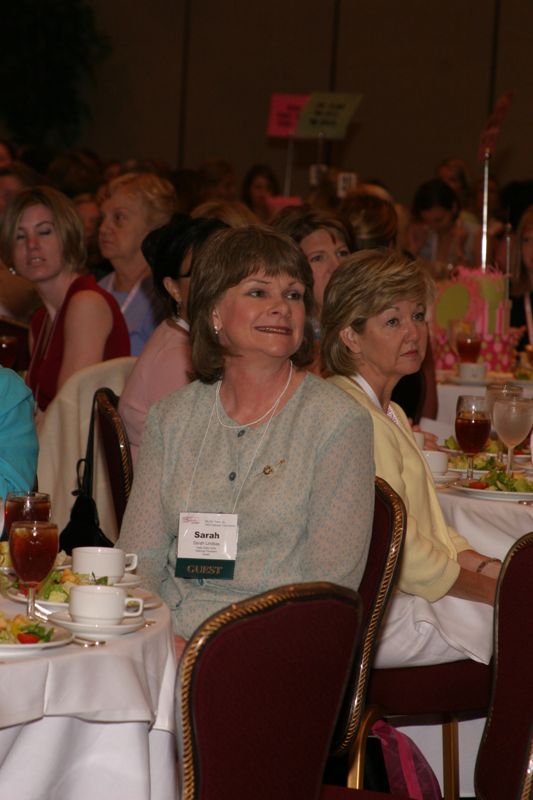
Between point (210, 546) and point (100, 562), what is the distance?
0.26m

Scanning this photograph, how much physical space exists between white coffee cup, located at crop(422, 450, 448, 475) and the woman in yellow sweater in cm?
44

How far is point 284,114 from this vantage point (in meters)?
10.1

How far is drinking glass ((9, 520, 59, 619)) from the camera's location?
2068 mm

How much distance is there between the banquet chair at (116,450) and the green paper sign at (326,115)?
6.07 metres

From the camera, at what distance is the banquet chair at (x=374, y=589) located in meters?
2.53

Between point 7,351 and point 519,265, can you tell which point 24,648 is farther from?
point 519,265

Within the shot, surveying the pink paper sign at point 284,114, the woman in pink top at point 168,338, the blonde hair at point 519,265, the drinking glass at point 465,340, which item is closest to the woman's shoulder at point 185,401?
the woman in pink top at point 168,338

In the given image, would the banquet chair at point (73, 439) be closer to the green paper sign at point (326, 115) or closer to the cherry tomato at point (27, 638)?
the cherry tomato at point (27, 638)

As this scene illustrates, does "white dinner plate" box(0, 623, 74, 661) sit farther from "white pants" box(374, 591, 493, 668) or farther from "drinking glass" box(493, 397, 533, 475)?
"drinking glass" box(493, 397, 533, 475)

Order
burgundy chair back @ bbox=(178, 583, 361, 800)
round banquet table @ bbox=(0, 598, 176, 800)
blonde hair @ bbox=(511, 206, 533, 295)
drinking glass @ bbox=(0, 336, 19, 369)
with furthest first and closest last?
blonde hair @ bbox=(511, 206, 533, 295), drinking glass @ bbox=(0, 336, 19, 369), round banquet table @ bbox=(0, 598, 176, 800), burgundy chair back @ bbox=(178, 583, 361, 800)

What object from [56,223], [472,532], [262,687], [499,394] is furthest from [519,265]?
[262,687]

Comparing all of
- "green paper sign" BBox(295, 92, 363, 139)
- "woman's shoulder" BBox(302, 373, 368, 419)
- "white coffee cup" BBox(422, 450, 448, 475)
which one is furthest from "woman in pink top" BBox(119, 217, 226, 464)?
"green paper sign" BBox(295, 92, 363, 139)

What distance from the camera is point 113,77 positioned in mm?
12805

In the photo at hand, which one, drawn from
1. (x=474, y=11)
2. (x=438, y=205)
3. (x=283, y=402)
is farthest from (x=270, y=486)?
(x=474, y=11)
